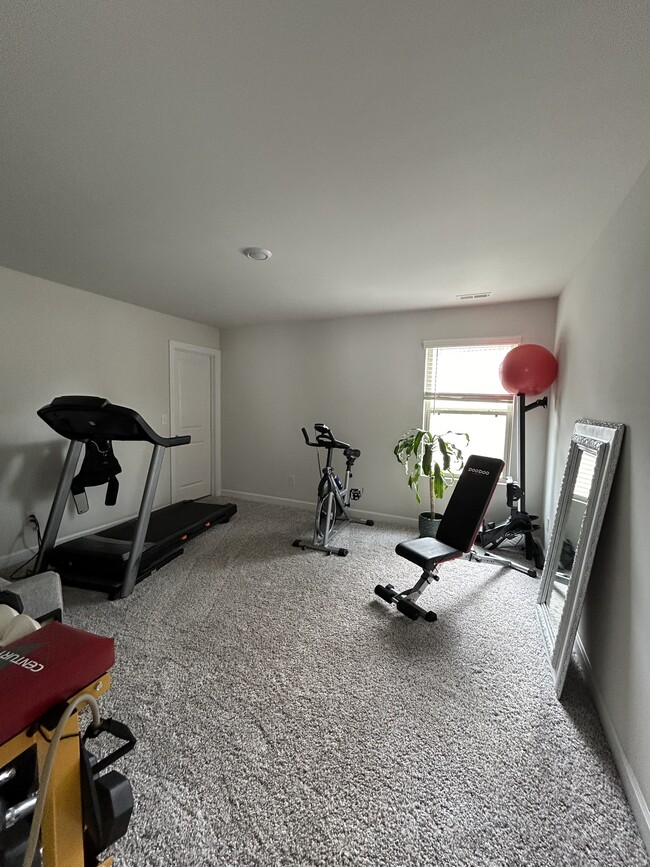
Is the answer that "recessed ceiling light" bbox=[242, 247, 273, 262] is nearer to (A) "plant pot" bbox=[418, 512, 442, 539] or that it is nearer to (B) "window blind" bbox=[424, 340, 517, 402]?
(B) "window blind" bbox=[424, 340, 517, 402]

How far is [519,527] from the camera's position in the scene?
10.8 ft

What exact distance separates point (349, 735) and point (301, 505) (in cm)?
327

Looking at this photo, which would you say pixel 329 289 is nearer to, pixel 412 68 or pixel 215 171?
pixel 215 171

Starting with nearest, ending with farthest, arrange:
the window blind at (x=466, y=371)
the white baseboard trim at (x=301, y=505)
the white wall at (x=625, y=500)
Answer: the white wall at (x=625, y=500) < the window blind at (x=466, y=371) < the white baseboard trim at (x=301, y=505)

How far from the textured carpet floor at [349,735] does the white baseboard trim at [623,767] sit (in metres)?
0.03

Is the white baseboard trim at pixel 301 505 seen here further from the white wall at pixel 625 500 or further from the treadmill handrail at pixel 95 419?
the treadmill handrail at pixel 95 419

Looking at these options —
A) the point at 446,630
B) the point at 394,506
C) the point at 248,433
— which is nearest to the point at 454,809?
the point at 446,630

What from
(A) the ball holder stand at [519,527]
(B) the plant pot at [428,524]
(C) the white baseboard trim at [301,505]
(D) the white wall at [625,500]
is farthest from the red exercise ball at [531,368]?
(C) the white baseboard trim at [301,505]

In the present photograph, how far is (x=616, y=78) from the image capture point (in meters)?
1.12

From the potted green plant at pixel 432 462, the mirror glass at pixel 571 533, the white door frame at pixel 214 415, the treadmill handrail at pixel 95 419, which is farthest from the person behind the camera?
the white door frame at pixel 214 415

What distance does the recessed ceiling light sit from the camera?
2.43 m

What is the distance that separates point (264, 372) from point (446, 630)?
3724 millimetres

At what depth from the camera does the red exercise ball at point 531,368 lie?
10.3 feet


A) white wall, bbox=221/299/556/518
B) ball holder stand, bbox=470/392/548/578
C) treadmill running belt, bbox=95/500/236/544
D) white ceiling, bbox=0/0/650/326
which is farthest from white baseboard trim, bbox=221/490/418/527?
white ceiling, bbox=0/0/650/326
